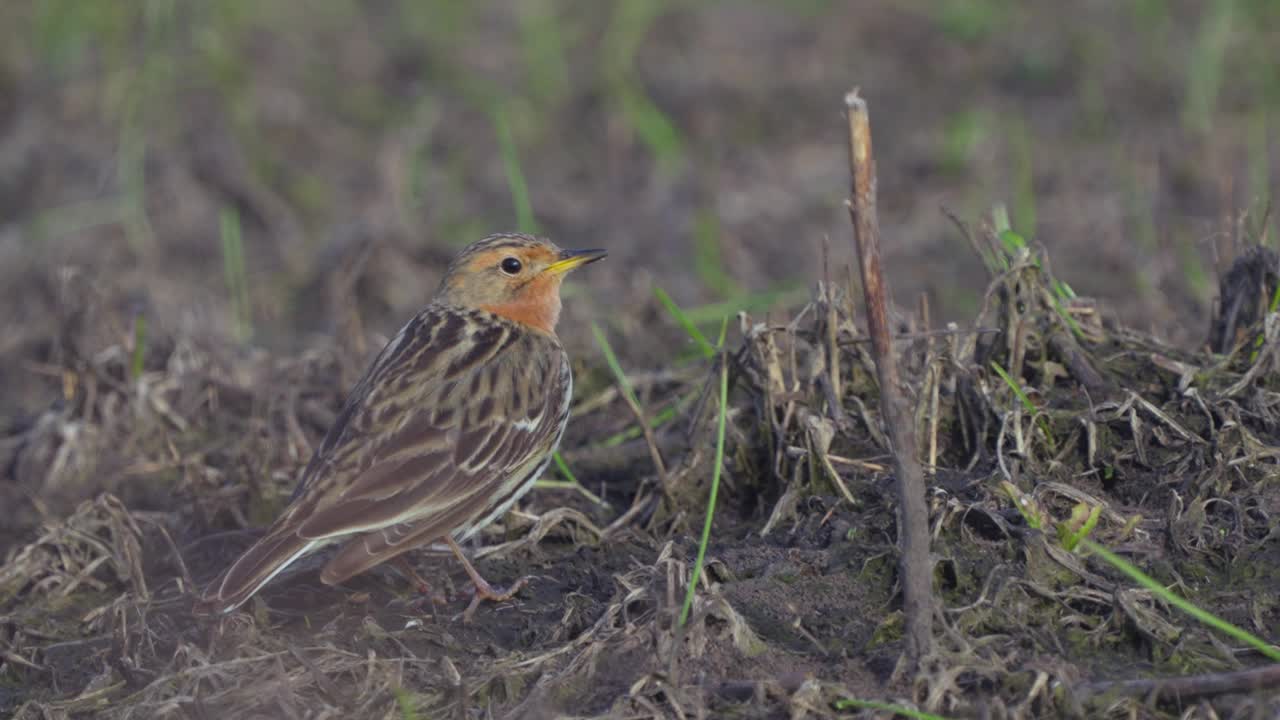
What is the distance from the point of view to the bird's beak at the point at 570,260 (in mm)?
7125

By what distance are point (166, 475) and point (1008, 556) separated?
3909 millimetres

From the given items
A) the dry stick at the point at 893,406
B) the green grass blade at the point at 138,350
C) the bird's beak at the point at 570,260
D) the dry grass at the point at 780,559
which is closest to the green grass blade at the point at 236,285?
the green grass blade at the point at 138,350

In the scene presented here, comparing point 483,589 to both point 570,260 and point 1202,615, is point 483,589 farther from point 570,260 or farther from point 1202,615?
point 1202,615

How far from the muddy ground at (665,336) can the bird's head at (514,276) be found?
665 millimetres

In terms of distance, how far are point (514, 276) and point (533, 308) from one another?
17 cm

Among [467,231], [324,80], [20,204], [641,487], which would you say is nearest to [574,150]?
[467,231]

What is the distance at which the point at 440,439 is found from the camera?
619 cm

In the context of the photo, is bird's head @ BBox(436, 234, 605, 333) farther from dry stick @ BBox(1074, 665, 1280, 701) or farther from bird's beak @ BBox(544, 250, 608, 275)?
dry stick @ BBox(1074, 665, 1280, 701)

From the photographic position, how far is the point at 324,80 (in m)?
13.1

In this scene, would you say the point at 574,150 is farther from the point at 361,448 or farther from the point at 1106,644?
the point at 1106,644

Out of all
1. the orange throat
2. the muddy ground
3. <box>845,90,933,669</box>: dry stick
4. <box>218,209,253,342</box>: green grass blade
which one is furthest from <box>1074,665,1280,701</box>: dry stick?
<box>218,209,253,342</box>: green grass blade

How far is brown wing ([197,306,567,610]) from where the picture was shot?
578 centimetres

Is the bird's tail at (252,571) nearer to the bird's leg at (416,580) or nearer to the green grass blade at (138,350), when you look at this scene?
the bird's leg at (416,580)

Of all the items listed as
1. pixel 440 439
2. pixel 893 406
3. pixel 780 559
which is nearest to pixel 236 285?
pixel 440 439
